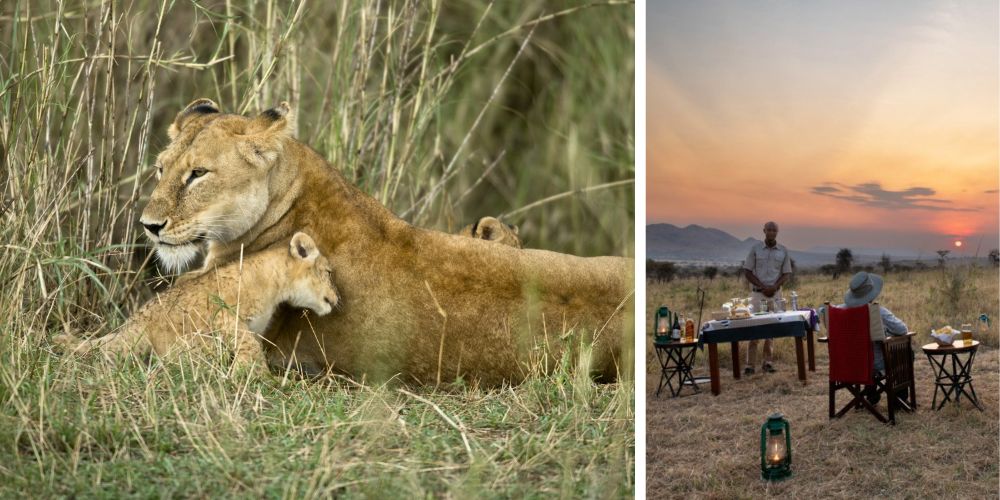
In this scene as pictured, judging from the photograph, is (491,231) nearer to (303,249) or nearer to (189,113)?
(303,249)

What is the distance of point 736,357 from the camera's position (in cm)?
395

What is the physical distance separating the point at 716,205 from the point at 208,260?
1676 mm

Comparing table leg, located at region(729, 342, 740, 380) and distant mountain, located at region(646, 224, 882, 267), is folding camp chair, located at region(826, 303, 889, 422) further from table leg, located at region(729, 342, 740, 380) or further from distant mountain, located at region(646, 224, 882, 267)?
table leg, located at region(729, 342, 740, 380)

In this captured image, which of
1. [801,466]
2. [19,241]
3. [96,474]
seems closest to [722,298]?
[801,466]

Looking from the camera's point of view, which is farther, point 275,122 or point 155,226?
point 275,122

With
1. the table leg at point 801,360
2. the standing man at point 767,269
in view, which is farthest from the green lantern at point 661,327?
the table leg at point 801,360

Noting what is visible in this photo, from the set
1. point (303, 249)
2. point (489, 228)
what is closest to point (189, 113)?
point (303, 249)

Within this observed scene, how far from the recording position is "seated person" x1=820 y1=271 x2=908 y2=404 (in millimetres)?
3783

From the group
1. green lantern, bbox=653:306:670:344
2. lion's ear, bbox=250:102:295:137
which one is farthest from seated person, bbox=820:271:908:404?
lion's ear, bbox=250:102:295:137

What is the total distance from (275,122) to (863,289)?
1976 millimetres

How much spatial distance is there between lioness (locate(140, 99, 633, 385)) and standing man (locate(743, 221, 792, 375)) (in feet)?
1.38

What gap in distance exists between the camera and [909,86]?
Answer: 382 centimetres

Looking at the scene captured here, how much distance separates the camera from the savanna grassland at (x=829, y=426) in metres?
3.71

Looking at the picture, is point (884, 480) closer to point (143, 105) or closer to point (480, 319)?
point (480, 319)
